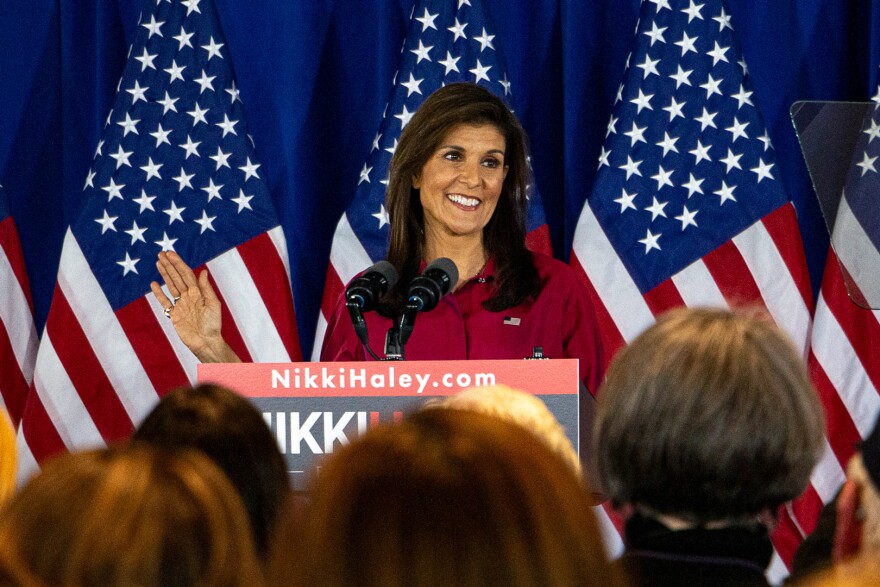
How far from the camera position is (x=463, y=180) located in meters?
3.62

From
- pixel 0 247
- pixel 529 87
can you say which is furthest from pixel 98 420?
pixel 529 87

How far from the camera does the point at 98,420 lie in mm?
4707

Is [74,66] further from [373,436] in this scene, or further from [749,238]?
[373,436]

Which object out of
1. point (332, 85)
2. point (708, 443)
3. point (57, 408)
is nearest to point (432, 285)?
point (708, 443)

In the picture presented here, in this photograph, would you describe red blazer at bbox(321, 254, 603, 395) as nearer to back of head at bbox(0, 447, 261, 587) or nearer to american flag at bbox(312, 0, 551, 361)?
american flag at bbox(312, 0, 551, 361)

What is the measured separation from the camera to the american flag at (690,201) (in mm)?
4484

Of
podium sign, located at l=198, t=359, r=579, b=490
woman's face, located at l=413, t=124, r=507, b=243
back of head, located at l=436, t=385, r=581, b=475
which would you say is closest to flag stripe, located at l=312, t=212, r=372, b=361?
woman's face, located at l=413, t=124, r=507, b=243

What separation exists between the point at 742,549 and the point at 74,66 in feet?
14.7

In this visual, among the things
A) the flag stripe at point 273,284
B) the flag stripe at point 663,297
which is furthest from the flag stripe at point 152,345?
the flag stripe at point 663,297

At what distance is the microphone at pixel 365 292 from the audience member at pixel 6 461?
45.0 inches

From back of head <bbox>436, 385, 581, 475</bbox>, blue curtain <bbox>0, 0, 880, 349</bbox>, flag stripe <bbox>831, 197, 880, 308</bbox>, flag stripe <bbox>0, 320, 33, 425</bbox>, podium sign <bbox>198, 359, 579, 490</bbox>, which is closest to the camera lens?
back of head <bbox>436, 385, 581, 475</bbox>

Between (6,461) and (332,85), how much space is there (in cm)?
368

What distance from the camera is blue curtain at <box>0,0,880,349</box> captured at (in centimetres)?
493

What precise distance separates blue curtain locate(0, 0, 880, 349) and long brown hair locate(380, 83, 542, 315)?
1241 mm
